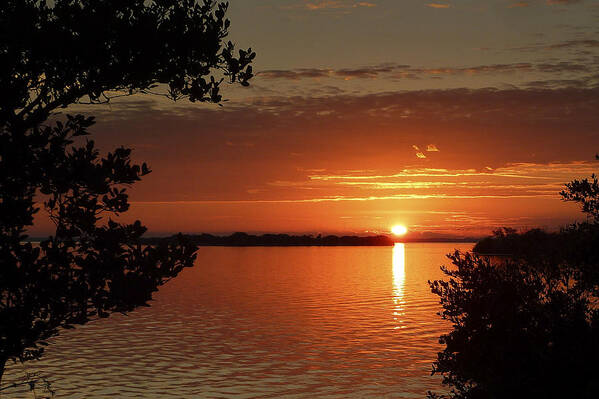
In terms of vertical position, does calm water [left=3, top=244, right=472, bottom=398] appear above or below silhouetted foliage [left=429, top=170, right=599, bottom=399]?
below

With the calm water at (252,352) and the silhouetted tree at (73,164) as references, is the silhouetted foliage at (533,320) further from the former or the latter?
the calm water at (252,352)

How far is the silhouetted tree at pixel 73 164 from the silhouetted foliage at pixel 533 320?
960cm

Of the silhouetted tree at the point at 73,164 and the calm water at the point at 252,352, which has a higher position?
the silhouetted tree at the point at 73,164

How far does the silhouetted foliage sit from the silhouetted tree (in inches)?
378

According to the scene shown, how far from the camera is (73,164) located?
35.9ft

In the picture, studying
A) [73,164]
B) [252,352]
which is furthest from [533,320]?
[252,352]

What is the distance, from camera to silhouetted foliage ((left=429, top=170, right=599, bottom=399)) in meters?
15.3

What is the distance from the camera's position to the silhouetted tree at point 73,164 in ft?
34.5

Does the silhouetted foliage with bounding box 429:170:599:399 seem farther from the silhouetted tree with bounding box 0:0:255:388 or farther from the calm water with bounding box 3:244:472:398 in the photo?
the calm water with bounding box 3:244:472:398

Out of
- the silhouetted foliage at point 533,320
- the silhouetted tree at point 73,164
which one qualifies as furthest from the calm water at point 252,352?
the silhouetted tree at point 73,164

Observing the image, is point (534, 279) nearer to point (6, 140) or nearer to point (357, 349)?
point (6, 140)

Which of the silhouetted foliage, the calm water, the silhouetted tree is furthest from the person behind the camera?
the calm water

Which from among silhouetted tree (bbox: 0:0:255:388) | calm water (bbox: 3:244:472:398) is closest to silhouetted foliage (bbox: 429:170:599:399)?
silhouetted tree (bbox: 0:0:255:388)

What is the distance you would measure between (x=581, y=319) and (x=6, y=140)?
46.0 ft
